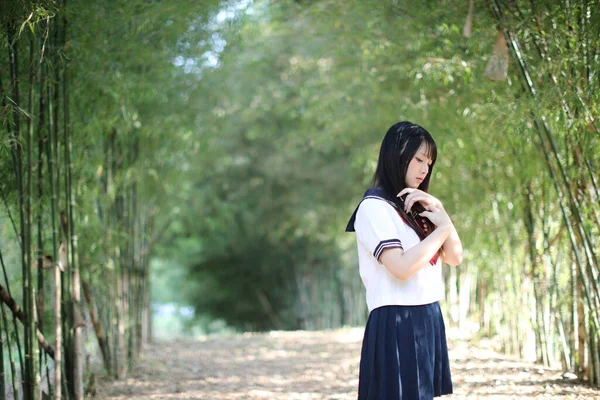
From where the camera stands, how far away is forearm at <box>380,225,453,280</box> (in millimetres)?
1544

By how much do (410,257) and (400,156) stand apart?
290mm

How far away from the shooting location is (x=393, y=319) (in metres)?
1.64

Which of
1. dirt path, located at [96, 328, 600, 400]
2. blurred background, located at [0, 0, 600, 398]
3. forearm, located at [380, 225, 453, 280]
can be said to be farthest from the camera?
dirt path, located at [96, 328, 600, 400]

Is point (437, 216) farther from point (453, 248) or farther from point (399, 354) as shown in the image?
point (399, 354)

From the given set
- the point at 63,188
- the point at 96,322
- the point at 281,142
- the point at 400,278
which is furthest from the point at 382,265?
the point at 281,142

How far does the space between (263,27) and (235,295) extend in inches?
191

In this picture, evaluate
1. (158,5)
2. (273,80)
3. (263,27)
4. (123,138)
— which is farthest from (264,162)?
(158,5)

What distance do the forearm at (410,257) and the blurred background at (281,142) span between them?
1.30m

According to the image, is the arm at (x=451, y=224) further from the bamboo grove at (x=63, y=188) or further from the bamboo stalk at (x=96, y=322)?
the bamboo stalk at (x=96, y=322)

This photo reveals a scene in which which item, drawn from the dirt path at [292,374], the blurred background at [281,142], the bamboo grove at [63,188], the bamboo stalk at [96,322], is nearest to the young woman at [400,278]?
the blurred background at [281,142]

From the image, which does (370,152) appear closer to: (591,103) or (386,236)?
(591,103)

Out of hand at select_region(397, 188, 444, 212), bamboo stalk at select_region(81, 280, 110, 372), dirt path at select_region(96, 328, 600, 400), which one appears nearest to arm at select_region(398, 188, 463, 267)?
hand at select_region(397, 188, 444, 212)

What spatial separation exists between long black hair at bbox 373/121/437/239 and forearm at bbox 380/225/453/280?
0.43 ft

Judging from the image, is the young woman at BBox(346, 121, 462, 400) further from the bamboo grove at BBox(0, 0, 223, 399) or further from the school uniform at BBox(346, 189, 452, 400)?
the bamboo grove at BBox(0, 0, 223, 399)
